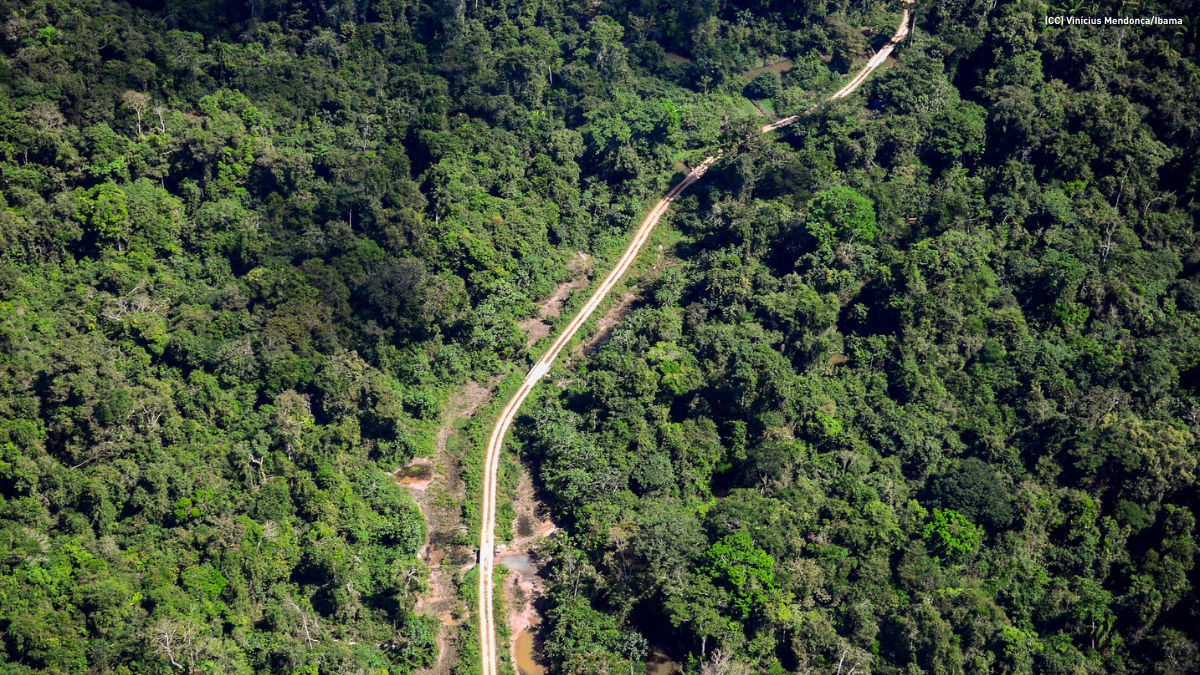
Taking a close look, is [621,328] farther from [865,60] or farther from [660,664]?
[865,60]

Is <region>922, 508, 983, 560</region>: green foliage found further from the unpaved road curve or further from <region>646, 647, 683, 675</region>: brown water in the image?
the unpaved road curve

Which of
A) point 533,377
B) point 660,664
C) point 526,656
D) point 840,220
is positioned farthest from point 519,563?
point 840,220

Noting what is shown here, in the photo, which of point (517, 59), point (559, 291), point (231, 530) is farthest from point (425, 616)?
point (517, 59)

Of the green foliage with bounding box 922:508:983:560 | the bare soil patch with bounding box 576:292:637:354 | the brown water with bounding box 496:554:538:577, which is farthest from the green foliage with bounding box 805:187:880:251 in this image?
the brown water with bounding box 496:554:538:577

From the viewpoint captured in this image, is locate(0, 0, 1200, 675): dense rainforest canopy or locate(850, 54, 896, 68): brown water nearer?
locate(0, 0, 1200, 675): dense rainforest canopy

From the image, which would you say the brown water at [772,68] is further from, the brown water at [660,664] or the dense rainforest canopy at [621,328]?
the brown water at [660,664]
